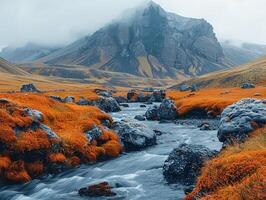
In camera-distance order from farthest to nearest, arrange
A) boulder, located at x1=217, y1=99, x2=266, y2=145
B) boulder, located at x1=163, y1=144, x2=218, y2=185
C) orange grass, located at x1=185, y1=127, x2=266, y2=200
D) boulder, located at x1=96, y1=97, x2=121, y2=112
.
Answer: boulder, located at x1=96, y1=97, x2=121, y2=112 < boulder, located at x1=217, y1=99, x2=266, y2=145 < boulder, located at x1=163, y1=144, x2=218, y2=185 < orange grass, located at x1=185, y1=127, x2=266, y2=200

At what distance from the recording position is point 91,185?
108ft

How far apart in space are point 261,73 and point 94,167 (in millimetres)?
164284

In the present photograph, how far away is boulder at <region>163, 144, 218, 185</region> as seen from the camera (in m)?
32.5

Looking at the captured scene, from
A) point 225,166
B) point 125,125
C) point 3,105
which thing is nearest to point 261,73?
point 125,125

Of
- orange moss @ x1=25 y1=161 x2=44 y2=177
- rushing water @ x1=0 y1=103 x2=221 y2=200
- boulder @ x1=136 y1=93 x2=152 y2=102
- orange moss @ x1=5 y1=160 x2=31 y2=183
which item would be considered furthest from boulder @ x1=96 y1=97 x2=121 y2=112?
orange moss @ x1=5 y1=160 x2=31 y2=183

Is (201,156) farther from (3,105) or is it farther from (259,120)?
(3,105)

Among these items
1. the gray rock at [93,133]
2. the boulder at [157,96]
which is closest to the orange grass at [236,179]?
the gray rock at [93,133]

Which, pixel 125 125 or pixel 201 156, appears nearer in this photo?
pixel 201 156

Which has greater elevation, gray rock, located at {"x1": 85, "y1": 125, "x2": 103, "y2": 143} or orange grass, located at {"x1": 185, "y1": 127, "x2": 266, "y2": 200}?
orange grass, located at {"x1": 185, "y1": 127, "x2": 266, "y2": 200}

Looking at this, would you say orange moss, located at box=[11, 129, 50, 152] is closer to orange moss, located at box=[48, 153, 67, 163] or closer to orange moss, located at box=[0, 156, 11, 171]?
orange moss, located at box=[48, 153, 67, 163]

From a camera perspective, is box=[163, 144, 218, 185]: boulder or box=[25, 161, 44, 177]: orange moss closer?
box=[163, 144, 218, 185]: boulder

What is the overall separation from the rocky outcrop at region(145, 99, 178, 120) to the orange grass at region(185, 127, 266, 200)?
63.2 metres

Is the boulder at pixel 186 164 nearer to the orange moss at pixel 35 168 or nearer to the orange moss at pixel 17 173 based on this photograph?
the orange moss at pixel 35 168

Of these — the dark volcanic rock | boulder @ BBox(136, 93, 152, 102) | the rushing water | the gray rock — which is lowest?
boulder @ BBox(136, 93, 152, 102)
